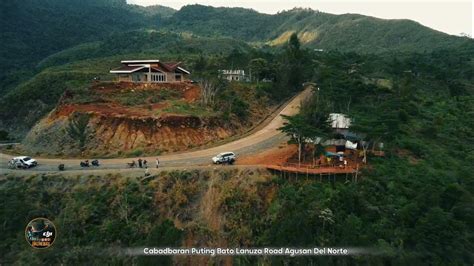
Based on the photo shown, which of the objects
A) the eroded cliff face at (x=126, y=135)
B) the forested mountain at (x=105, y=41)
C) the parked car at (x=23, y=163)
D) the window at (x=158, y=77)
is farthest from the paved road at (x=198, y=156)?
the forested mountain at (x=105, y=41)

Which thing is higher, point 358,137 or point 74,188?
point 358,137

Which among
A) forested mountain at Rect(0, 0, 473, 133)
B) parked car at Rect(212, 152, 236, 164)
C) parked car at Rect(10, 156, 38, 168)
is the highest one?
forested mountain at Rect(0, 0, 473, 133)

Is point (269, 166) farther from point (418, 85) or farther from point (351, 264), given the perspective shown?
point (418, 85)

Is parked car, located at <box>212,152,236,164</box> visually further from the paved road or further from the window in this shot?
the window

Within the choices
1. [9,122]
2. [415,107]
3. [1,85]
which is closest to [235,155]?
[415,107]

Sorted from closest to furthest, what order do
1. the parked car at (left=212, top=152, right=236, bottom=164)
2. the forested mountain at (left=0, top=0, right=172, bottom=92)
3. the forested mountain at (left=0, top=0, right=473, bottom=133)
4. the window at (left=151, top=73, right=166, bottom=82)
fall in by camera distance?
the parked car at (left=212, top=152, right=236, bottom=164) → the window at (left=151, top=73, right=166, bottom=82) → the forested mountain at (left=0, top=0, right=473, bottom=133) → the forested mountain at (left=0, top=0, right=172, bottom=92)

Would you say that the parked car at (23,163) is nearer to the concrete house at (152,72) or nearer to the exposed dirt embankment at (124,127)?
the exposed dirt embankment at (124,127)

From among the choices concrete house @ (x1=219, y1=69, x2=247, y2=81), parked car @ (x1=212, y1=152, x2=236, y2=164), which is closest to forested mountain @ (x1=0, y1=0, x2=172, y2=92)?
concrete house @ (x1=219, y1=69, x2=247, y2=81)
